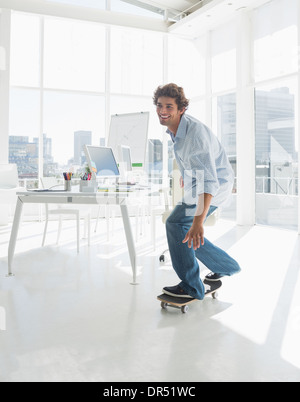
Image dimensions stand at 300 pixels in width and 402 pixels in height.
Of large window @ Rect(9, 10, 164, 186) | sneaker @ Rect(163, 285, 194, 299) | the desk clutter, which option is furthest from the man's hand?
large window @ Rect(9, 10, 164, 186)

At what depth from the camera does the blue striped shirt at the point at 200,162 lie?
2.02 metres

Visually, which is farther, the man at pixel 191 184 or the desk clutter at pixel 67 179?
the desk clutter at pixel 67 179

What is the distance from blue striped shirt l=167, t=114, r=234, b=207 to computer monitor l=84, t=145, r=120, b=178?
1394mm

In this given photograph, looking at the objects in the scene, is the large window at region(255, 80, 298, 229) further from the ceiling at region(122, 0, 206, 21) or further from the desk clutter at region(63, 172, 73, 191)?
the desk clutter at region(63, 172, 73, 191)

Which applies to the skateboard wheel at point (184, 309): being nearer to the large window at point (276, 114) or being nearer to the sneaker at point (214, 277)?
the sneaker at point (214, 277)

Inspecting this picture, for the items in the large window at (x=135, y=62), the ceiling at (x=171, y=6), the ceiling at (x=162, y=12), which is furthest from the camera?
the large window at (x=135, y=62)

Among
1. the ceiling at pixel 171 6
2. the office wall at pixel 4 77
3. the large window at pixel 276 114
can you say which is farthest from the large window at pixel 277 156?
the office wall at pixel 4 77

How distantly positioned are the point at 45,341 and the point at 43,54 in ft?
19.8

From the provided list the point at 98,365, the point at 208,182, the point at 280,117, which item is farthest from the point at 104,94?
the point at 98,365

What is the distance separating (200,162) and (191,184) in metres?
0.16

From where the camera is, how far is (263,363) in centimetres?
159

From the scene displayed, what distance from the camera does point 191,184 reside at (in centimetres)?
212

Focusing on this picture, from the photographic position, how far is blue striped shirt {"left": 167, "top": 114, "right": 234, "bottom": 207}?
2.02 meters
